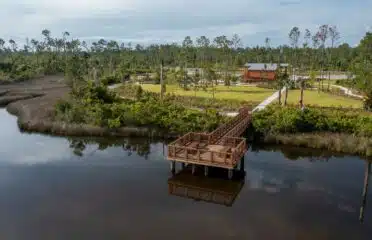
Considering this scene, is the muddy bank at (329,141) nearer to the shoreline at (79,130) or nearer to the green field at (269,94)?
the shoreline at (79,130)

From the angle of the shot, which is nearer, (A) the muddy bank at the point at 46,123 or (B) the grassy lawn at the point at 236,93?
(A) the muddy bank at the point at 46,123

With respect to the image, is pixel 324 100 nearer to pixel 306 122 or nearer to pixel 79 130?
pixel 306 122

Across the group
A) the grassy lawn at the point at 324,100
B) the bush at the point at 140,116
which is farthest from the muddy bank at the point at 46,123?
the grassy lawn at the point at 324,100

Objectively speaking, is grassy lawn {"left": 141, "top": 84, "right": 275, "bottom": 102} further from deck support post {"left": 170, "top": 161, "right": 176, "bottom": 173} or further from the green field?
deck support post {"left": 170, "top": 161, "right": 176, "bottom": 173}

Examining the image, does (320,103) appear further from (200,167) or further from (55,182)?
(55,182)

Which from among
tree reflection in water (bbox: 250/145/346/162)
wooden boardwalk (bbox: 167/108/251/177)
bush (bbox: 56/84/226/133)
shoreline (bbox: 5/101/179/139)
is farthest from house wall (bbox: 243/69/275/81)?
shoreline (bbox: 5/101/179/139)

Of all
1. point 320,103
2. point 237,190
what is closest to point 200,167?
point 237,190
